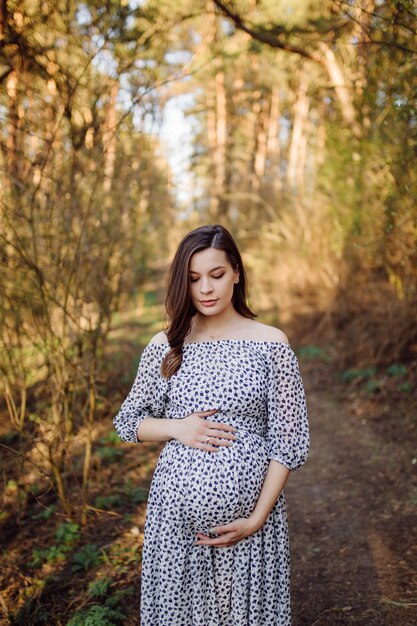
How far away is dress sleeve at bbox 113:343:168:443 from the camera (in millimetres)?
2014

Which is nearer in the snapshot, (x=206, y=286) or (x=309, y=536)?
(x=206, y=286)

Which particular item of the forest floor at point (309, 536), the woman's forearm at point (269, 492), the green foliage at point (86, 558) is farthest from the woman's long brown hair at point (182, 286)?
the green foliage at point (86, 558)

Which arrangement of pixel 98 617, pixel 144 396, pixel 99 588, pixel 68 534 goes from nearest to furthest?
pixel 144 396
pixel 98 617
pixel 99 588
pixel 68 534

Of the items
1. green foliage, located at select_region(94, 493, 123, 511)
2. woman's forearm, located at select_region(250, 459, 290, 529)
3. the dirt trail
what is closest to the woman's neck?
woman's forearm, located at select_region(250, 459, 290, 529)

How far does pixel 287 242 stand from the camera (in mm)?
9102

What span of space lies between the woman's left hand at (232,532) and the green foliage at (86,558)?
1792mm

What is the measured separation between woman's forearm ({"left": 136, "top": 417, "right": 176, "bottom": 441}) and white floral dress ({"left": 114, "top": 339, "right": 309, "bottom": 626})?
0.06 meters

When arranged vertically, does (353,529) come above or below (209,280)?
below

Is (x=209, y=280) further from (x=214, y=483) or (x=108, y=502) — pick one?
(x=108, y=502)

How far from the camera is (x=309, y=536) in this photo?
3664 mm

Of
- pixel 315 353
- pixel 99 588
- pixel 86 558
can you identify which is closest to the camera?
pixel 99 588

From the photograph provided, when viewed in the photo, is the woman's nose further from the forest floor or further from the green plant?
the green plant

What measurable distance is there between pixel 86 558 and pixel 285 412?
220 cm

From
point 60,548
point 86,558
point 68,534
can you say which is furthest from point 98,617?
point 68,534
